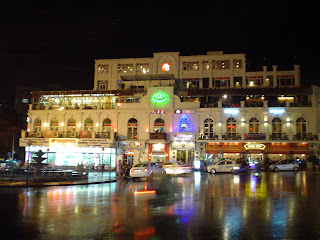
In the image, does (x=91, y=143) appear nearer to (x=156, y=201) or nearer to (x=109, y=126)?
(x=109, y=126)

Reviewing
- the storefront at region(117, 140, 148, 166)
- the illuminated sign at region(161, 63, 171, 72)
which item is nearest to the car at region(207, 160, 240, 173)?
the storefront at region(117, 140, 148, 166)

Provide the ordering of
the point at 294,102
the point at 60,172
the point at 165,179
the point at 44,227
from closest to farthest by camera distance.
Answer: the point at 44,227, the point at 165,179, the point at 60,172, the point at 294,102

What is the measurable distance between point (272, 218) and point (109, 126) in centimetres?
3988

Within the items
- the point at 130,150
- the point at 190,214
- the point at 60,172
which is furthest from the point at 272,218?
the point at 130,150

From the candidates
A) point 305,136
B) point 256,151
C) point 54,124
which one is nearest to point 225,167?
point 256,151

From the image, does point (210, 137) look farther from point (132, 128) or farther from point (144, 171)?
point (144, 171)

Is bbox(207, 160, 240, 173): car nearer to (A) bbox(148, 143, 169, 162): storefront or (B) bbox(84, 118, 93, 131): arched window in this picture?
(A) bbox(148, 143, 169, 162): storefront

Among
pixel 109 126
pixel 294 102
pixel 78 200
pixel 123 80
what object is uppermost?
pixel 123 80

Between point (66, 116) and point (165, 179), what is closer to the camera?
point (165, 179)

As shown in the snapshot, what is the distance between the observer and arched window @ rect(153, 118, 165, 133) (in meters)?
46.7

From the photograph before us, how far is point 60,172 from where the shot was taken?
2748cm

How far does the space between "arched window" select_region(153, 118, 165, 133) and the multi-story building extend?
159mm

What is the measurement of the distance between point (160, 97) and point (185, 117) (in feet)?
16.6

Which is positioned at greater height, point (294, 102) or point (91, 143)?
point (294, 102)
